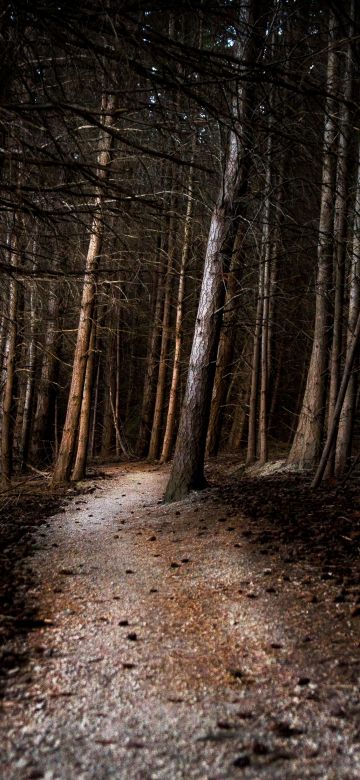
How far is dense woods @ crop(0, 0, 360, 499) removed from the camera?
331cm

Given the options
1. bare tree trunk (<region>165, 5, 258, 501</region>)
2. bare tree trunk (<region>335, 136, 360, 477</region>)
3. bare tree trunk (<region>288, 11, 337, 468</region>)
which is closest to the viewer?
bare tree trunk (<region>165, 5, 258, 501</region>)

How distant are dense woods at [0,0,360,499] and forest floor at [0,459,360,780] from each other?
9.44 ft

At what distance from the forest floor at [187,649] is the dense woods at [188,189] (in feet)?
9.44

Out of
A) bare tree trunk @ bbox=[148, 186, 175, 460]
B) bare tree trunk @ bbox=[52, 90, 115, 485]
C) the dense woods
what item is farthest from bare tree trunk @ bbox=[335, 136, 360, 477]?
bare tree trunk @ bbox=[148, 186, 175, 460]

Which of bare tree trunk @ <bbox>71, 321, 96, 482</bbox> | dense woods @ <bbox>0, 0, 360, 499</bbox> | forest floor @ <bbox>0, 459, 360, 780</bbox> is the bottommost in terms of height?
forest floor @ <bbox>0, 459, 360, 780</bbox>

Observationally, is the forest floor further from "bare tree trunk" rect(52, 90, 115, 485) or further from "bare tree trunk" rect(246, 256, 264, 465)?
"bare tree trunk" rect(246, 256, 264, 465)

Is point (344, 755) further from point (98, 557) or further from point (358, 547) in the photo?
point (98, 557)

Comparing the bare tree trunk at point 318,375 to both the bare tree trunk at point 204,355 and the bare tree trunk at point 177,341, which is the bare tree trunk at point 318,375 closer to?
the bare tree trunk at point 204,355

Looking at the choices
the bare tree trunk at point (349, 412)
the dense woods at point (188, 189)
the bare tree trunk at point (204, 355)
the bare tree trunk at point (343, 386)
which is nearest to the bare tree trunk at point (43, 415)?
the dense woods at point (188, 189)

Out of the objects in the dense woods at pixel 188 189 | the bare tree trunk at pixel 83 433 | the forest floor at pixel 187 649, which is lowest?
the forest floor at pixel 187 649

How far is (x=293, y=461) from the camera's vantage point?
39.4 feet

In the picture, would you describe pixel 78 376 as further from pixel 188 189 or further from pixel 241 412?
pixel 241 412

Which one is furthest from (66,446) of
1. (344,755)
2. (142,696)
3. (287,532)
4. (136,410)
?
(136,410)

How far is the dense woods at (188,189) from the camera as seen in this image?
331cm
